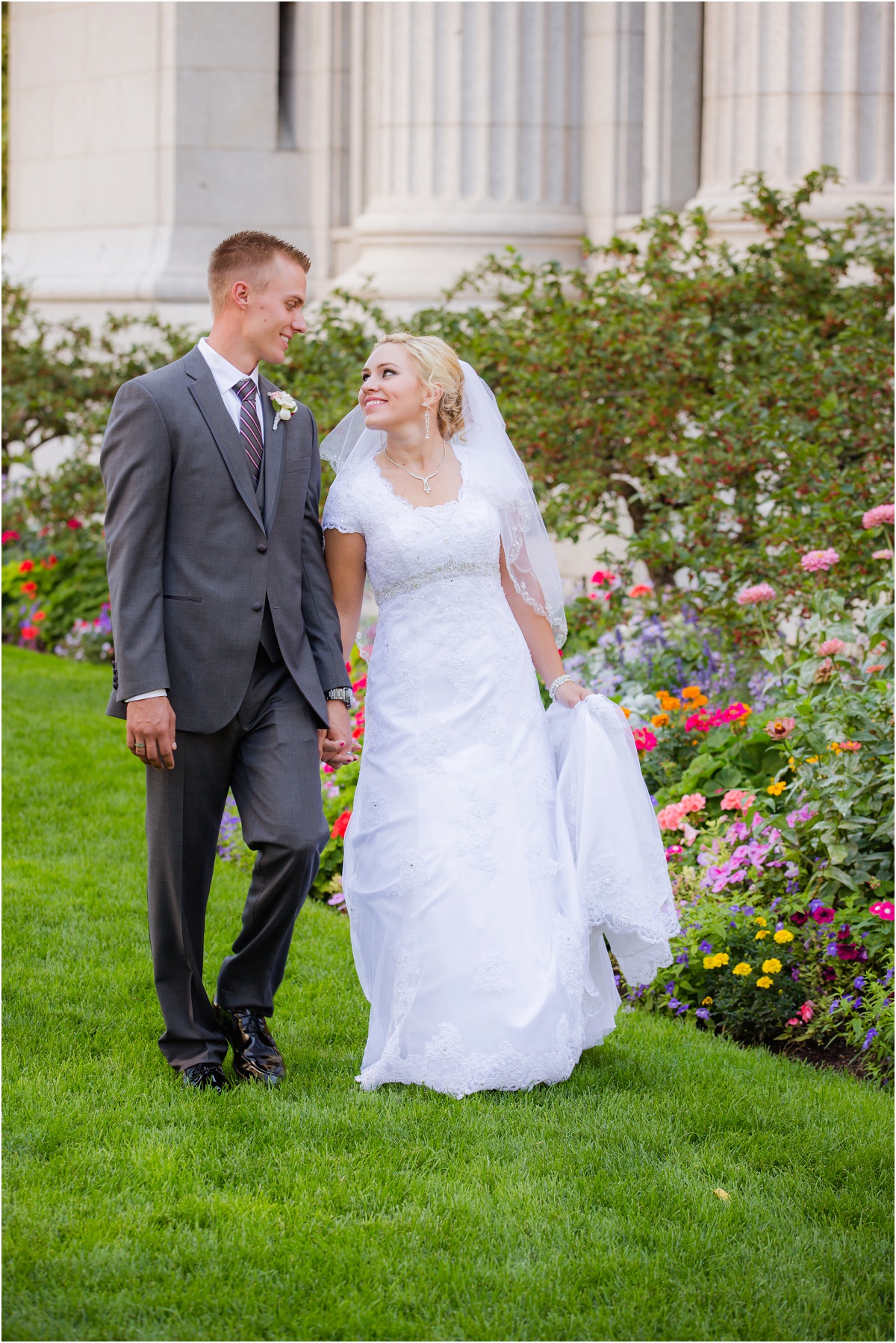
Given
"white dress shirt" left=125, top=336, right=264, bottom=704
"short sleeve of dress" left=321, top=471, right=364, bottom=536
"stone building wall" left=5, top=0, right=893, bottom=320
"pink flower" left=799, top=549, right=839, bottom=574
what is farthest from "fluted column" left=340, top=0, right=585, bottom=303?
"white dress shirt" left=125, top=336, right=264, bottom=704

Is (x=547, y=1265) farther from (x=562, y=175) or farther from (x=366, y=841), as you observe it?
(x=562, y=175)

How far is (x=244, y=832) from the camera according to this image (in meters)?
3.76

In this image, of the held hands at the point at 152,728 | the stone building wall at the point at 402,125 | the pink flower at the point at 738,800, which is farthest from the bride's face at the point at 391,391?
the stone building wall at the point at 402,125

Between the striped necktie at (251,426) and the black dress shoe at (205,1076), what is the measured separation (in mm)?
1504

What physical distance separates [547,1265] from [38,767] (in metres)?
4.87

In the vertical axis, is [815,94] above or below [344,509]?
above

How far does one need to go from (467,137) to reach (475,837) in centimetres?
761

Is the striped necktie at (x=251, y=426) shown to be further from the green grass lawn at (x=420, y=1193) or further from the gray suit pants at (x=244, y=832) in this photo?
the green grass lawn at (x=420, y=1193)

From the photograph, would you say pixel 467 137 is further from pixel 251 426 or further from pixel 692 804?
pixel 251 426

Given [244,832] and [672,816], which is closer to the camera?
[244,832]

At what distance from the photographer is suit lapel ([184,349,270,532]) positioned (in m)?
3.68

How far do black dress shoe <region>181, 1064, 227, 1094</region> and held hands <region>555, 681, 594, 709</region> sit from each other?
138cm

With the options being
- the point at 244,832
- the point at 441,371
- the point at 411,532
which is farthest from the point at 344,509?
the point at 244,832

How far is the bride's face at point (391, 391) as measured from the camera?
4.09 metres
